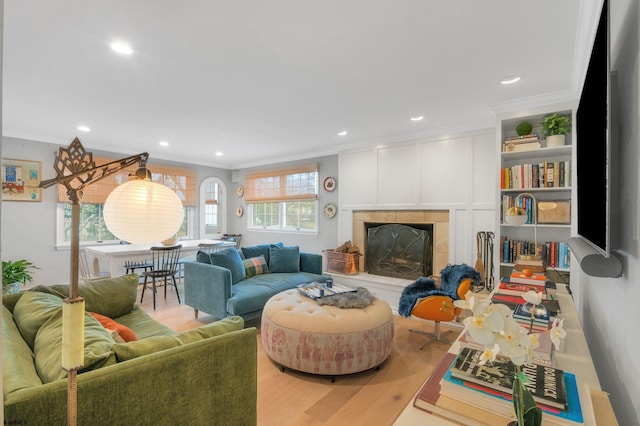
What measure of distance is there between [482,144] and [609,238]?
317cm

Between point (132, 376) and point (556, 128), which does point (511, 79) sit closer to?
point (556, 128)

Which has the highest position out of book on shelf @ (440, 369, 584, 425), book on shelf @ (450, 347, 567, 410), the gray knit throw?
book on shelf @ (450, 347, 567, 410)

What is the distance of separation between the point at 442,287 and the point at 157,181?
16.2 feet

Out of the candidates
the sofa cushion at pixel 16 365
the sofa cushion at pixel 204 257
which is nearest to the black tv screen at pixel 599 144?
the sofa cushion at pixel 16 365

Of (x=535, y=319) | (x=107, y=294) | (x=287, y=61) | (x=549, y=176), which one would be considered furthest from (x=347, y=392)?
(x=549, y=176)

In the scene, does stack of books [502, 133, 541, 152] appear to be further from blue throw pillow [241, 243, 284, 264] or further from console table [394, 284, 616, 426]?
blue throw pillow [241, 243, 284, 264]

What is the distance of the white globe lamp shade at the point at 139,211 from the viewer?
1.27 meters

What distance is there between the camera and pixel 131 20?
1816 mm

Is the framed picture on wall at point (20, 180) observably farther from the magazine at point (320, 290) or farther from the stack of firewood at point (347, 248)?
the stack of firewood at point (347, 248)

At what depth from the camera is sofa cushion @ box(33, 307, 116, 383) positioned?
3.70 feet

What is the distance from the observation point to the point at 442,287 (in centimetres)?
321

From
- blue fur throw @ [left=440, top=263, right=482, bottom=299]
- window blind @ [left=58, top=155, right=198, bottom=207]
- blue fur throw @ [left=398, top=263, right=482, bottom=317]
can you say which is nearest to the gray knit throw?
blue fur throw @ [left=398, top=263, right=482, bottom=317]

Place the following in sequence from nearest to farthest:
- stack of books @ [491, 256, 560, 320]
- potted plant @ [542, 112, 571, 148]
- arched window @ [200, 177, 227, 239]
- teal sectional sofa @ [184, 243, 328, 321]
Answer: stack of books @ [491, 256, 560, 320] → potted plant @ [542, 112, 571, 148] → teal sectional sofa @ [184, 243, 328, 321] → arched window @ [200, 177, 227, 239]

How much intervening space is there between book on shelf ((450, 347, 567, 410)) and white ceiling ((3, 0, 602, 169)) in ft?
5.65
